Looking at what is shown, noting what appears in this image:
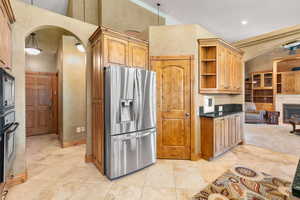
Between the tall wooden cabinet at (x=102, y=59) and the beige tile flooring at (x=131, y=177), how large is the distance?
42cm

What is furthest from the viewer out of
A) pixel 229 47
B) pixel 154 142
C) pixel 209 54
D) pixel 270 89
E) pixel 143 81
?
pixel 270 89

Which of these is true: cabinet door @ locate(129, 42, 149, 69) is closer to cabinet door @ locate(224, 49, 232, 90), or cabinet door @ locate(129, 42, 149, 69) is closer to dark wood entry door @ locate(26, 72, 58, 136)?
cabinet door @ locate(224, 49, 232, 90)

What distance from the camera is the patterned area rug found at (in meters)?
2.02

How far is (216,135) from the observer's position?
312 centimetres

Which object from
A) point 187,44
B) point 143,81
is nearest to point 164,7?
point 187,44

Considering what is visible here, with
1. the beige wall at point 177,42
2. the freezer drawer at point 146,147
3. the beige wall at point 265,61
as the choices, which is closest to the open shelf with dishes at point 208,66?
the beige wall at point 177,42

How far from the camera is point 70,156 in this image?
11.2 feet

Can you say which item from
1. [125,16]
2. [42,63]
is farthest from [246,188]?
[42,63]

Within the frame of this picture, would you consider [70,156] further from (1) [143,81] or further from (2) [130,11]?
(2) [130,11]

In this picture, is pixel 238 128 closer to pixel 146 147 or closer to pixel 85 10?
pixel 146 147

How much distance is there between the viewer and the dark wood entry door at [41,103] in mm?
5348

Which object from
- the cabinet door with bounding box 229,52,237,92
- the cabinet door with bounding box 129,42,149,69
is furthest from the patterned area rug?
the cabinet door with bounding box 129,42,149,69

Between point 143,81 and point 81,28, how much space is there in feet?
5.38

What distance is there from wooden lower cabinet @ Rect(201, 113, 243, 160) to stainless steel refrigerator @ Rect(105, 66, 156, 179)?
1.14m
